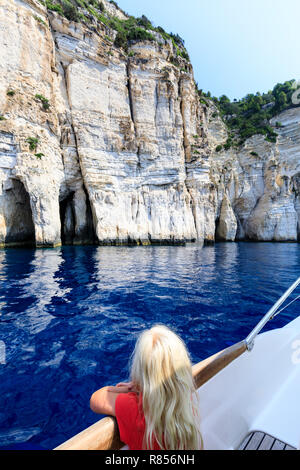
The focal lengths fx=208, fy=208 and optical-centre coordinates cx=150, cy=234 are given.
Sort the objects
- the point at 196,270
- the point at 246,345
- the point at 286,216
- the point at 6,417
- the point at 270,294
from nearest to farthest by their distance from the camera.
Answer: the point at 246,345 < the point at 6,417 < the point at 270,294 < the point at 196,270 < the point at 286,216

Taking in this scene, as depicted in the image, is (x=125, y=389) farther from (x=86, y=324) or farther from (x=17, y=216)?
(x=17, y=216)

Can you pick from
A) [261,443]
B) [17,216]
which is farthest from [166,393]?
[17,216]

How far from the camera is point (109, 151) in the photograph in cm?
2419

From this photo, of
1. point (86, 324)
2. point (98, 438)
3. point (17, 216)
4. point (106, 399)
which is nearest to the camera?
point (98, 438)

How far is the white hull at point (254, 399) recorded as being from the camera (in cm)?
183

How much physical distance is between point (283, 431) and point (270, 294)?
5.26 m

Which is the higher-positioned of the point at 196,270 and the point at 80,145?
the point at 80,145

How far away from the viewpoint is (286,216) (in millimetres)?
32906

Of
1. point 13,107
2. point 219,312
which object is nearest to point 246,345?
point 219,312

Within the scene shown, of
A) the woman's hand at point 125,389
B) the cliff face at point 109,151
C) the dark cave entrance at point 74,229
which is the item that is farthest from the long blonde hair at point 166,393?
the dark cave entrance at point 74,229

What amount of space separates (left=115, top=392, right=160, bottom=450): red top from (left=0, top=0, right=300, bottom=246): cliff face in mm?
20115

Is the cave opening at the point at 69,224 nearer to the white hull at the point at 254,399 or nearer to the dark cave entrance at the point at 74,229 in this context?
the dark cave entrance at the point at 74,229

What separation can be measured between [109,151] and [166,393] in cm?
2580
